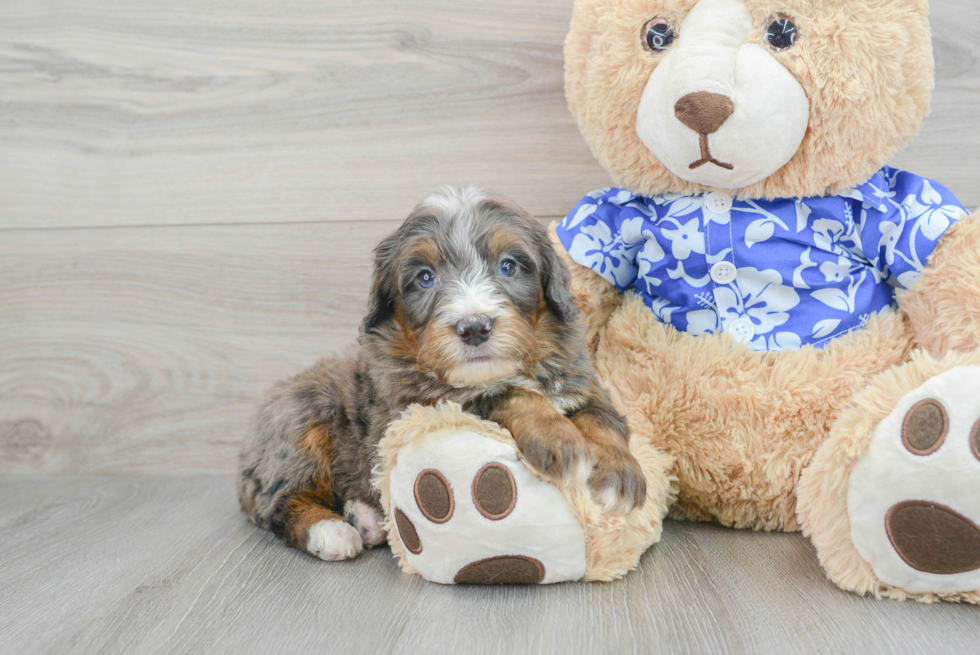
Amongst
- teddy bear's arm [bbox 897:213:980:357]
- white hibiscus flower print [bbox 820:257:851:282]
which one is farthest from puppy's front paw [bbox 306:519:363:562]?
teddy bear's arm [bbox 897:213:980:357]

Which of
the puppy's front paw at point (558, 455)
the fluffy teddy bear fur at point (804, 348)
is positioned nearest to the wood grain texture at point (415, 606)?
the fluffy teddy bear fur at point (804, 348)

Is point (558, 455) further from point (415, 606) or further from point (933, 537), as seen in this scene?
point (933, 537)

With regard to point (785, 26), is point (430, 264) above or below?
below

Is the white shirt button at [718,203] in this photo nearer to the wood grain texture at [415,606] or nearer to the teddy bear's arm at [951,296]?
the teddy bear's arm at [951,296]

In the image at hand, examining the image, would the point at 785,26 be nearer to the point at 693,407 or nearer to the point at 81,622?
the point at 693,407

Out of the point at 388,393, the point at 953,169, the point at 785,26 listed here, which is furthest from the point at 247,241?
the point at 953,169

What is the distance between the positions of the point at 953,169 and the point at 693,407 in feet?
4.24

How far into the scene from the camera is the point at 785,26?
188cm

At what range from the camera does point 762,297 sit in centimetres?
204

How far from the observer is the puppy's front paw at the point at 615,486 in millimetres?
1665

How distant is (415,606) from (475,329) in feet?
2.07

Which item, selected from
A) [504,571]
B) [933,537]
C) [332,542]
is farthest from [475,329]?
[933,537]

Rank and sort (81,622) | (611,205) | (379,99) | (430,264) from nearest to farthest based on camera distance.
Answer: (81,622), (430,264), (611,205), (379,99)

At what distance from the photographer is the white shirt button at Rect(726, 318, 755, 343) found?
204 cm
